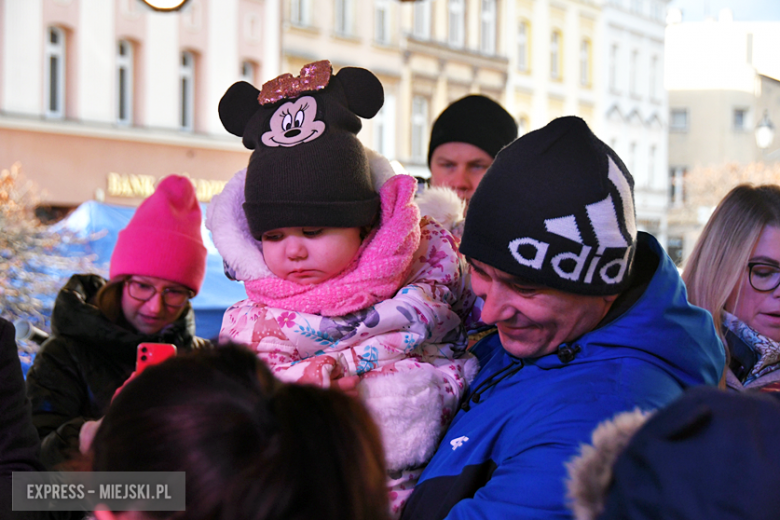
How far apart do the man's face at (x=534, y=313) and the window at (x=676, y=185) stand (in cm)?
2700

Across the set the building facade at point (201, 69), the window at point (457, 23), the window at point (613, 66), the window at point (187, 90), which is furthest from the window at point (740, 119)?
the window at point (187, 90)

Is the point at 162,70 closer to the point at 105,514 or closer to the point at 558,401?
the point at 558,401

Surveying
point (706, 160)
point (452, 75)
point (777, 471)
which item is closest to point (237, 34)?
point (452, 75)

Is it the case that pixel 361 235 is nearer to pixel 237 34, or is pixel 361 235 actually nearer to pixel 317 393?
pixel 317 393

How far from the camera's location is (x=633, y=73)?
24.6 meters

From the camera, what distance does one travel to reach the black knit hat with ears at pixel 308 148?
1.54 meters

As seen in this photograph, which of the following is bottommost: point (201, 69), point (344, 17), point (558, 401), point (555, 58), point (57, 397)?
point (57, 397)

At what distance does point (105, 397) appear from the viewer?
2379 mm

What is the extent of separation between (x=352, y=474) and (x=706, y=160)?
30669mm

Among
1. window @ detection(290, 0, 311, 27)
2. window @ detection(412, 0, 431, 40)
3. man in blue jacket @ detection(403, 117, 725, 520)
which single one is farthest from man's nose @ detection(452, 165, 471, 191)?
window @ detection(412, 0, 431, 40)

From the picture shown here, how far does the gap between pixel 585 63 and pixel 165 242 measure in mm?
21865

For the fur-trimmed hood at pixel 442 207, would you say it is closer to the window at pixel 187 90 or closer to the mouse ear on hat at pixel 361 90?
the mouse ear on hat at pixel 361 90

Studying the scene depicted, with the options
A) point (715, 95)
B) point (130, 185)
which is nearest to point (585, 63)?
point (715, 95)

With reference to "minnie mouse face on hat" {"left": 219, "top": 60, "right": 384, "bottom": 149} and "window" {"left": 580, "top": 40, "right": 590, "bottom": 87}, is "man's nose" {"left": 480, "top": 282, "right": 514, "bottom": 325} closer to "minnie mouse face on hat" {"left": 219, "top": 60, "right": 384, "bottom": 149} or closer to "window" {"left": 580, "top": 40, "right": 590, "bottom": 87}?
"minnie mouse face on hat" {"left": 219, "top": 60, "right": 384, "bottom": 149}
